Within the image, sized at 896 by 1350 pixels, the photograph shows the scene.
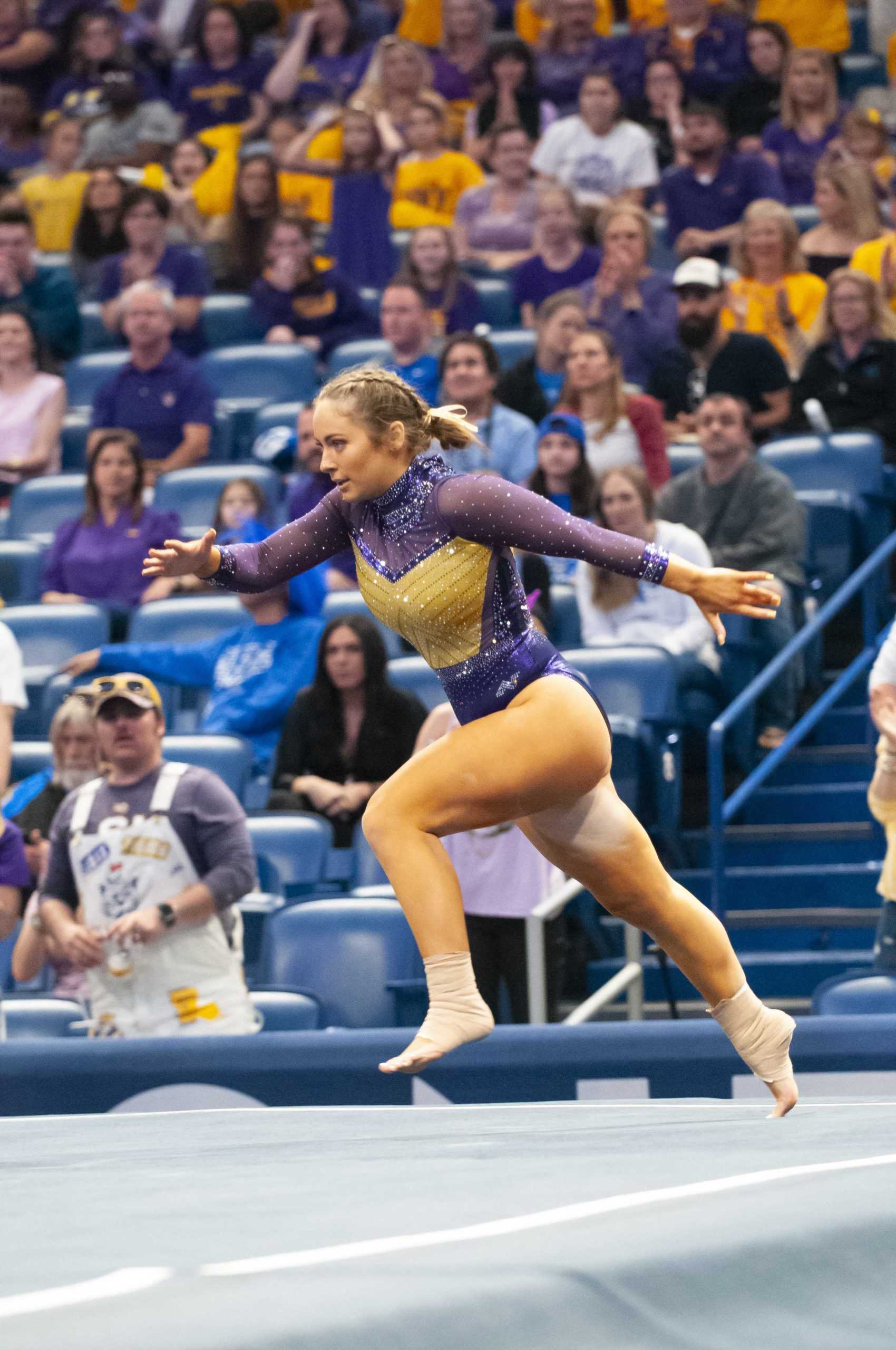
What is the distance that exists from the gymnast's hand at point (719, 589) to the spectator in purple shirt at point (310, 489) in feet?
13.2

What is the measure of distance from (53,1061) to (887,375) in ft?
14.2

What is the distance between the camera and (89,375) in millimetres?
9555

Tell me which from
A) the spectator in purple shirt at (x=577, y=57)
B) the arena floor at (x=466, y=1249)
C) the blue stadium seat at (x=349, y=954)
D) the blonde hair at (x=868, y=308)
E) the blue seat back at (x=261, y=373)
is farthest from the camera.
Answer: the spectator in purple shirt at (x=577, y=57)

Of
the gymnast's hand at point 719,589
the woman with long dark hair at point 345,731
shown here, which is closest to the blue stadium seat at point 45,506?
the woman with long dark hair at point 345,731

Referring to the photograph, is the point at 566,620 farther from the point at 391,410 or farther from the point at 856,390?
the point at 391,410

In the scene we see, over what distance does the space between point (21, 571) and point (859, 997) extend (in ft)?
14.5

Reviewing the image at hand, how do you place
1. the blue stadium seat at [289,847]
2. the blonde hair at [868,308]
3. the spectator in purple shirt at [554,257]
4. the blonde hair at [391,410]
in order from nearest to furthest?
1. the blonde hair at [391,410]
2. the blue stadium seat at [289,847]
3. the blonde hair at [868,308]
4. the spectator in purple shirt at [554,257]

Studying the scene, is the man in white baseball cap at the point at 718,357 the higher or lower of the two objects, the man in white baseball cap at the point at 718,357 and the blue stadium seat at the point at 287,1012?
the higher

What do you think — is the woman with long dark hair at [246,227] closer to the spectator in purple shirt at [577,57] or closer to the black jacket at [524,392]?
the spectator in purple shirt at [577,57]

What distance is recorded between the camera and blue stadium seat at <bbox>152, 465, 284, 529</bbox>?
26.1 feet

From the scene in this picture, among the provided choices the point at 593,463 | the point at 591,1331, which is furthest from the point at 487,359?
the point at 591,1331

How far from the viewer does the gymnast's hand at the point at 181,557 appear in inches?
133

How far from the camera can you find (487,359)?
730 cm

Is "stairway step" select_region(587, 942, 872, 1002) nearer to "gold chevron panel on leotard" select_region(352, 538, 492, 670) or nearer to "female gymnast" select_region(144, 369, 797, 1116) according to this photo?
"female gymnast" select_region(144, 369, 797, 1116)
